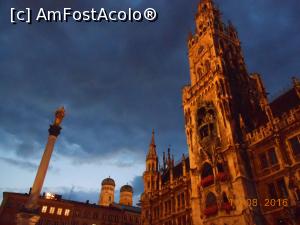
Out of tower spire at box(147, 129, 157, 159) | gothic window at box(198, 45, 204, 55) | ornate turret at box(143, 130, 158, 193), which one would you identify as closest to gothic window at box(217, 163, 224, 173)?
ornate turret at box(143, 130, 158, 193)

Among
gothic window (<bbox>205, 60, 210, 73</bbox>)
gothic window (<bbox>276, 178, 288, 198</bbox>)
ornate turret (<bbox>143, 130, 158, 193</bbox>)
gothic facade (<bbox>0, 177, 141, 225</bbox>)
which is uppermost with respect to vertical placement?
gothic window (<bbox>205, 60, 210, 73</bbox>)

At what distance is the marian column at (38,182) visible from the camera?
2214cm

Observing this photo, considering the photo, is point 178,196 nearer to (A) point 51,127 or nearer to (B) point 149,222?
(B) point 149,222

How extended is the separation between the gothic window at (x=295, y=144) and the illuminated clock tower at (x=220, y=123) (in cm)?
550

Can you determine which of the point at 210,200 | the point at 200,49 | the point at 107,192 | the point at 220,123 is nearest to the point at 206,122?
the point at 220,123

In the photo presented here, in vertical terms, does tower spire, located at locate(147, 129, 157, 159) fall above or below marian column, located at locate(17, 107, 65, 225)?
above

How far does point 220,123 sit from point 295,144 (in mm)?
11167

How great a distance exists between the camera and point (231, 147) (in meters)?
33.2

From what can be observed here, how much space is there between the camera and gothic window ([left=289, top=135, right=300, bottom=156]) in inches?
1083

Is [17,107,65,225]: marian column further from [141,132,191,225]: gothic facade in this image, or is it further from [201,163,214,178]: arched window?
[141,132,191,225]: gothic facade

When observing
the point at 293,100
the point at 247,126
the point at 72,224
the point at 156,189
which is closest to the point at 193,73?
the point at 247,126

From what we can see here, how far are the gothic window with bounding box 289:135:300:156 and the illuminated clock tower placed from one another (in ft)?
18.0

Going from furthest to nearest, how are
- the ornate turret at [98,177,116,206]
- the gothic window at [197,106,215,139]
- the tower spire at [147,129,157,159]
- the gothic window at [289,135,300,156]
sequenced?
the ornate turret at [98,177,116,206]
the tower spire at [147,129,157,159]
the gothic window at [197,106,215,139]
the gothic window at [289,135,300,156]

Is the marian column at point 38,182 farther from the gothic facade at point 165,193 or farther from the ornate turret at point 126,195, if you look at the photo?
the ornate turret at point 126,195
